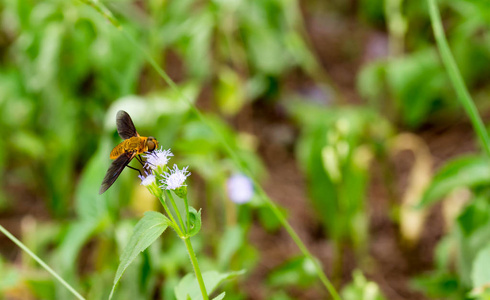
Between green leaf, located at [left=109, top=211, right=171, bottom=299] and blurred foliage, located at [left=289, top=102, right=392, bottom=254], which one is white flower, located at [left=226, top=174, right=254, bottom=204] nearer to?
blurred foliage, located at [left=289, top=102, right=392, bottom=254]

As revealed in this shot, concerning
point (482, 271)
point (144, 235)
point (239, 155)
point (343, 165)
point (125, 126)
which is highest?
point (239, 155)

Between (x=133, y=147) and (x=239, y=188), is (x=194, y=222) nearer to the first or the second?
(x=133, y=147)

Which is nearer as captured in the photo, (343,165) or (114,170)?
(114,170)

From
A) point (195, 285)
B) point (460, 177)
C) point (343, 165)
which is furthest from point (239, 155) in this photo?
point (195, 285)

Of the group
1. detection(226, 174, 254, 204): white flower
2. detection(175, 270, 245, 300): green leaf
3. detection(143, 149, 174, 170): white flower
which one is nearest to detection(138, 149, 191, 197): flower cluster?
detection(143, 149, 174, 170): white flower

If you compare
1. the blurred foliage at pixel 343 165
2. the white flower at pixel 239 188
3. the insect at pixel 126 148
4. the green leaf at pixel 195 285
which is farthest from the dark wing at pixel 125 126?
the blurred foliage at pixel 343 165

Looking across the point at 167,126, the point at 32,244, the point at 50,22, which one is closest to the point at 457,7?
the point at 167,126
